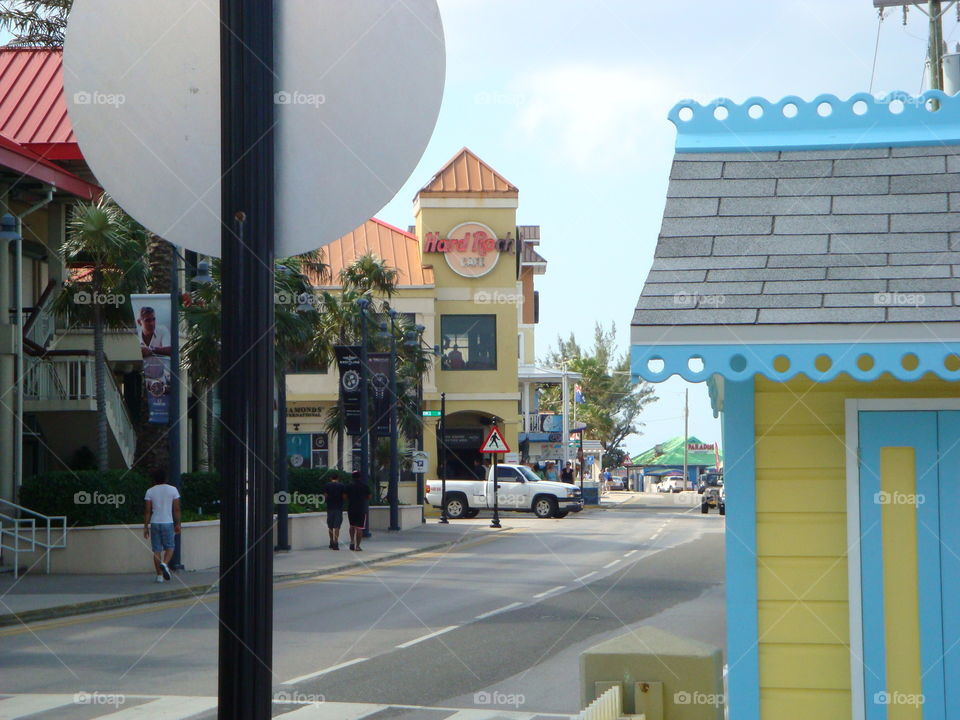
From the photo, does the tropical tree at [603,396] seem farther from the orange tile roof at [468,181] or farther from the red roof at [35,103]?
the red roof at [35,103]

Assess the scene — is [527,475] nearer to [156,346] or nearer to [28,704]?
[156,346]

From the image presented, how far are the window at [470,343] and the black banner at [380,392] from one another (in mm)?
17282

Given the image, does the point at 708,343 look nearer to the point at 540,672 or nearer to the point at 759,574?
the point at 759,574

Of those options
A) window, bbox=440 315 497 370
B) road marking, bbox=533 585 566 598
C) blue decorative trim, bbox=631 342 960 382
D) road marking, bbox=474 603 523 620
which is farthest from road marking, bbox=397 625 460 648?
window, bbox=440 315 497 370

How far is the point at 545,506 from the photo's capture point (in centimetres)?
4681

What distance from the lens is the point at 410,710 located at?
9773mm

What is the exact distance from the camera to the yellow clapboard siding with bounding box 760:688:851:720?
4980 mm

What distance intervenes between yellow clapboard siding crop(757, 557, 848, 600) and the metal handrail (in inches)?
718

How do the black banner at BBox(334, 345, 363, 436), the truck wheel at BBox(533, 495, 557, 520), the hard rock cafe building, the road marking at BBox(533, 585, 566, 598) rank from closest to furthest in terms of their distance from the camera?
the road marking at BBox(533, 585, 566, 598) → the black banner at BBox(334, 345, 363, 436) → the truck wheel at BBox(533, 495, 557, 520) → the hard rock cafe building

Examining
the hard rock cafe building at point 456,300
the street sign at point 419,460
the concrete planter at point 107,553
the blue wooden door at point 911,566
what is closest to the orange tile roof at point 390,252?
the hard rock cafe building at point 456,300

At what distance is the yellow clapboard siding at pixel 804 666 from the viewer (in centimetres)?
498

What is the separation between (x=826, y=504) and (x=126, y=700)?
699 centimetres

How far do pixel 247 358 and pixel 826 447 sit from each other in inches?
133

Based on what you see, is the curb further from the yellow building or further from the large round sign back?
the large round sign back
